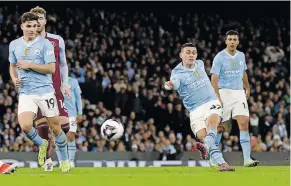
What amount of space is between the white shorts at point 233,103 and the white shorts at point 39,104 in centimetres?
400

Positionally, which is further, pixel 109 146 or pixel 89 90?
pixel 89 90

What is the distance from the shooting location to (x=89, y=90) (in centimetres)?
2381

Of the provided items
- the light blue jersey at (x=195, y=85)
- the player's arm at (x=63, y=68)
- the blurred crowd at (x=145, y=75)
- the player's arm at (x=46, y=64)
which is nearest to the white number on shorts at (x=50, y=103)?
the player's arm at (x=46, y=64)

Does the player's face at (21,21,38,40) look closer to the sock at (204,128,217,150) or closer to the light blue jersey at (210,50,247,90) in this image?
the sock at (204,128,217,150)

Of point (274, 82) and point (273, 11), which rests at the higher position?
point (273, 11)

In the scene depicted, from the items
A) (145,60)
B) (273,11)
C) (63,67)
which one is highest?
(273,11)

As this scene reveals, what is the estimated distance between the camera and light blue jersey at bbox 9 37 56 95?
11805mm

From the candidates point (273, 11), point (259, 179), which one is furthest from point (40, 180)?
point (273, 11)

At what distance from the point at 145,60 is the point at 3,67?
5136mm

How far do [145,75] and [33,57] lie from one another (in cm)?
1377

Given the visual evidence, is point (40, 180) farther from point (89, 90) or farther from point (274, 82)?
point (274, 82)

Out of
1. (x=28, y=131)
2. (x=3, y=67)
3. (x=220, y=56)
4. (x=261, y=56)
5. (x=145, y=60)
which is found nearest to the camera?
(x=28, y=131)

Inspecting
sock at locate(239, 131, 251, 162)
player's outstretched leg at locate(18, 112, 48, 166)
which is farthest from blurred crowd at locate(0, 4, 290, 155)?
player's outstretched leg at locate(18, 112, 48, 166)

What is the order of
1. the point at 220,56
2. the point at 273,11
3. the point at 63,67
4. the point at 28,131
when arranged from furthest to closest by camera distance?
the point at 273,11 < the point at 220,56 < the point at 63,67 < the point at 28,131
